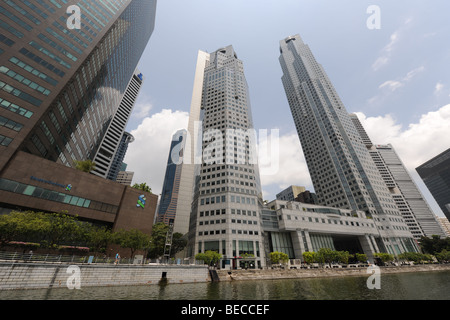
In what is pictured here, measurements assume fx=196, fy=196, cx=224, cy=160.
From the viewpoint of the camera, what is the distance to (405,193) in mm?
171375

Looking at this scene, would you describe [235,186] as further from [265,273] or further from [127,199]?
[127,199]

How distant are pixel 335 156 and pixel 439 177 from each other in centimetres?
14213

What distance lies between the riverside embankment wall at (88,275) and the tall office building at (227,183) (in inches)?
1048

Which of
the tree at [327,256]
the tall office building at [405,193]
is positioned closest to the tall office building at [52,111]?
the tree at [327,256]

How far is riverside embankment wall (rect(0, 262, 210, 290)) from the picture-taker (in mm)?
25766

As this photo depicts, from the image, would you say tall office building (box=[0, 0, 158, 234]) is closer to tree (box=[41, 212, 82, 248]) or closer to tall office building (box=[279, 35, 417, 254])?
tree (box=[41, 212, 82, 248])

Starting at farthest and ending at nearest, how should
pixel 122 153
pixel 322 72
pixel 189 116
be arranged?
pixel 122 153 < pixel 322 72 < pixel 189 116

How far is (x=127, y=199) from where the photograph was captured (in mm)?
54188

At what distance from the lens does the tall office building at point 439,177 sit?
176m

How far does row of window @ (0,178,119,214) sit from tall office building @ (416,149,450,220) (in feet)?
823

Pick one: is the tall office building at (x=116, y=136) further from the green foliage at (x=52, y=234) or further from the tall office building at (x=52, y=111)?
the green foliage at (x=52, y=234)
